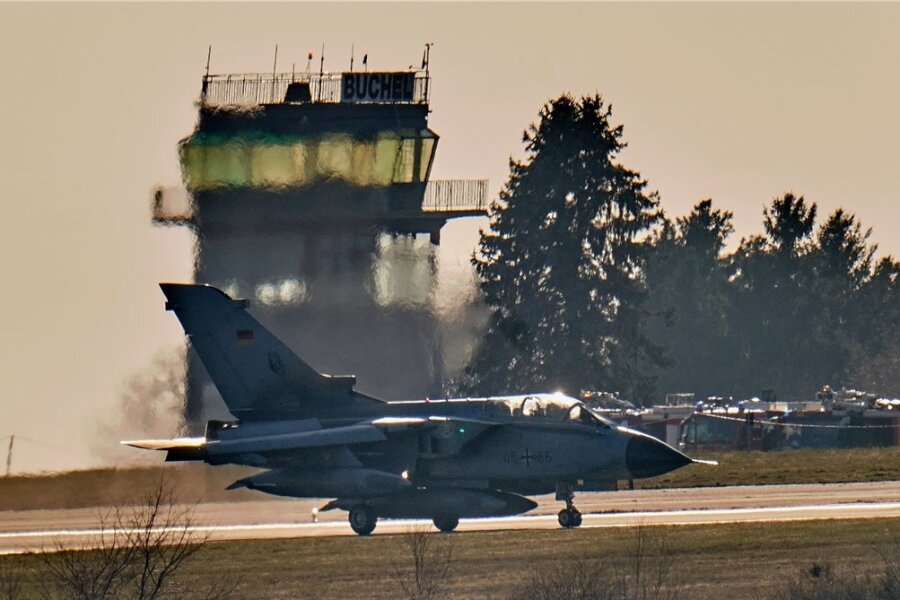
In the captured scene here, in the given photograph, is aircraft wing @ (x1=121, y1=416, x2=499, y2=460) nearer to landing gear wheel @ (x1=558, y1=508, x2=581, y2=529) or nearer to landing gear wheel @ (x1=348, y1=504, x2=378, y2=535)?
landing gear wheel @ (x1=348, y1=504, x2=378, y2=535)

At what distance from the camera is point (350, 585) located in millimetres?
25812

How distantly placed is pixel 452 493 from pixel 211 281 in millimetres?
16312

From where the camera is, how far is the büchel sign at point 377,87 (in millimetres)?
50062

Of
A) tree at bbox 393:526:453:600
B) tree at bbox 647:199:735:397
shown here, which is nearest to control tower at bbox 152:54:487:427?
tree at bbox 393:526:453:600

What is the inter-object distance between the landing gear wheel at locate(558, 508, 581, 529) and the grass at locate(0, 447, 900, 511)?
10.7 metres

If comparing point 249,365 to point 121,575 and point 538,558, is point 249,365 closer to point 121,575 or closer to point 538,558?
point 538,558

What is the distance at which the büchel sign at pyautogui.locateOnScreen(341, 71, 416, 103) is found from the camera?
50.1 m

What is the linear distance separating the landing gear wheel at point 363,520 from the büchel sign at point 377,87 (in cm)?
1893

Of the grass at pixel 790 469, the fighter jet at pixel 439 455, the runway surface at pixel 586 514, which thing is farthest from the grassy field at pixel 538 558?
the grass at pixel 790 469

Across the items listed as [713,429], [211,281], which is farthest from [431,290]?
[713,429]

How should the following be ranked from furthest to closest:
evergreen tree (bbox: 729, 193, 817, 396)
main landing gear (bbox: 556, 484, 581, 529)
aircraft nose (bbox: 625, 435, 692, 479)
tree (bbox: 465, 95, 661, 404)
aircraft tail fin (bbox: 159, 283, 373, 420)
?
evergreen tree (bbox: 729, 193, 817, 396) → tree (bbox: 465, 95, 661, 404) → aircraft tail fin (bbox: 159, 283, 373, 420) → main landing gear (bbox: 556, 484, 581, 529) → aircraft nose (bbox: 625, 435, 692, 479)

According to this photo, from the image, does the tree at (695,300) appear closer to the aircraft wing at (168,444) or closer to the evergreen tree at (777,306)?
the evergreen tree at (777,306)

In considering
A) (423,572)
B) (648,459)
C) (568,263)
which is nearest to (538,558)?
(423,572)

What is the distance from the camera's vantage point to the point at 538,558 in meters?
27.5
